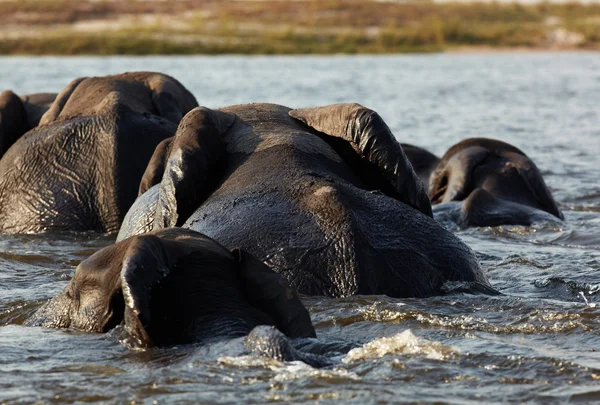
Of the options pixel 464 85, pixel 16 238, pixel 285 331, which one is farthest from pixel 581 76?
pixel 285 331

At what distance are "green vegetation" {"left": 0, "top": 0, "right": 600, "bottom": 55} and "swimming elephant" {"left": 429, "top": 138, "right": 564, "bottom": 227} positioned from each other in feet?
125

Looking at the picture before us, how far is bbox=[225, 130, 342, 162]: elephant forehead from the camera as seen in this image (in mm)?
6777

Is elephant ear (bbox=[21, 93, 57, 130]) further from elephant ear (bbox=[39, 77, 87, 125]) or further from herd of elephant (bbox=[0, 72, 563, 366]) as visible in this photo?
elephant ear (bbox=[39, 77, 87, 125])

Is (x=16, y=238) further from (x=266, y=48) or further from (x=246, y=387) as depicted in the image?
(x=266, y=48)

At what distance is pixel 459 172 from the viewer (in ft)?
35.9

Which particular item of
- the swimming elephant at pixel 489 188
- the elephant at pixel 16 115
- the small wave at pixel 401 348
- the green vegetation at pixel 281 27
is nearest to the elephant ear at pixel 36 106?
the elephant at pixel 16 115

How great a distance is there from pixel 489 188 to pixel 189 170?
4.76 meters

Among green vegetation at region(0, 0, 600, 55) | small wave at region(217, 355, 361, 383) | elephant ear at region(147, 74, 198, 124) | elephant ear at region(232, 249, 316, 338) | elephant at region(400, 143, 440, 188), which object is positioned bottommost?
green vegetation at region(0, 0, 600, 55)

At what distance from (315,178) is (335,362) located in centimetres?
198

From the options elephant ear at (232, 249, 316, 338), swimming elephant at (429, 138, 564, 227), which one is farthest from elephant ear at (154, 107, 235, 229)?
swimming elephant at (429, 138, 564, 227)

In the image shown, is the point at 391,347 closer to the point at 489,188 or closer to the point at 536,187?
the point at 489,188

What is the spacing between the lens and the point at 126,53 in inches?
1903

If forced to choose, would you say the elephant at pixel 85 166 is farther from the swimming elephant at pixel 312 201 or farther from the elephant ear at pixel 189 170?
the elephant ear at pixel 189 170

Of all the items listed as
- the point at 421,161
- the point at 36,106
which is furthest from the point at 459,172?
the point at 36,106
